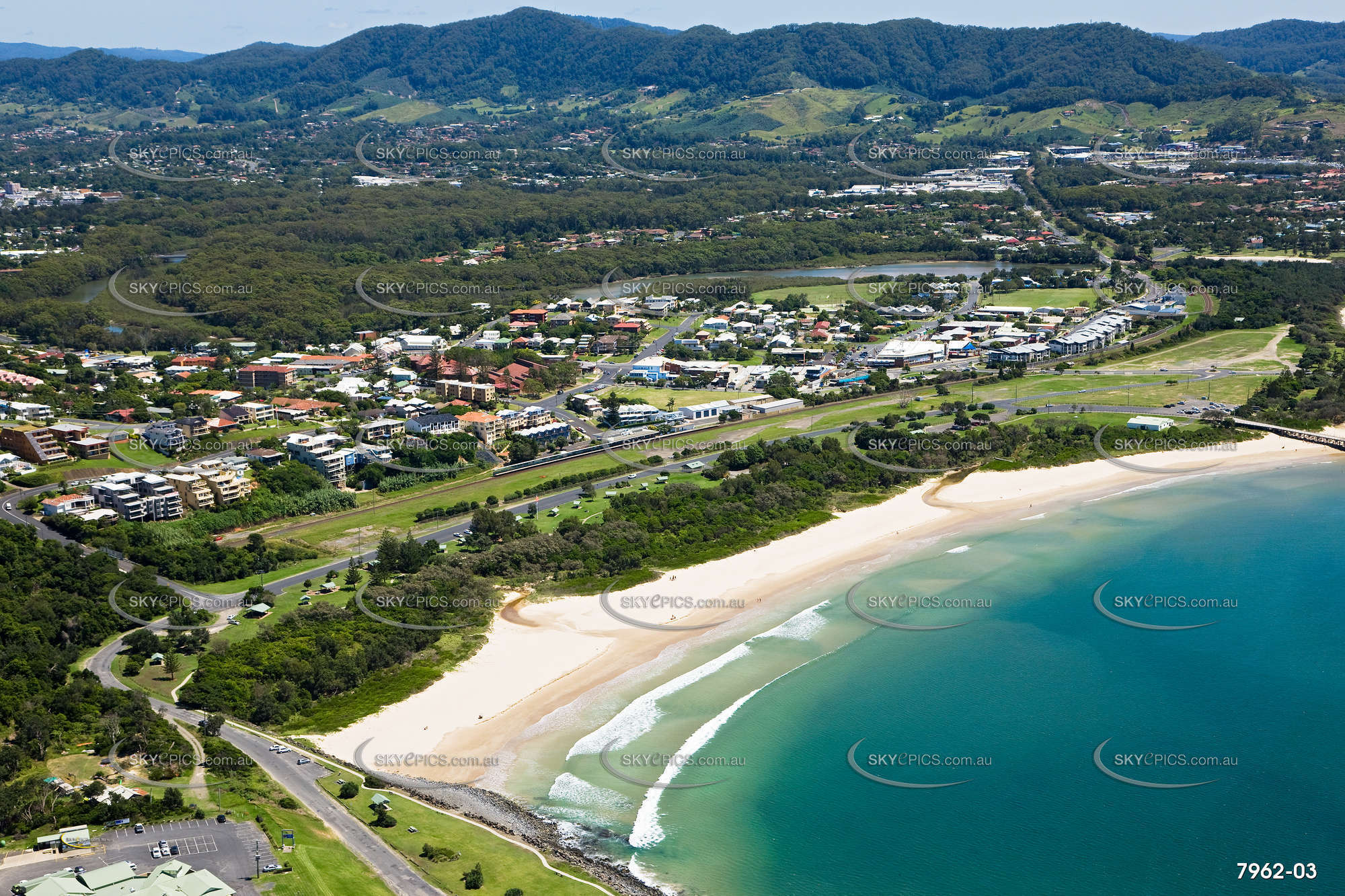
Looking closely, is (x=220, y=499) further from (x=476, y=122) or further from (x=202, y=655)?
(x=476, y=122)

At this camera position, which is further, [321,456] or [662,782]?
[321,456]

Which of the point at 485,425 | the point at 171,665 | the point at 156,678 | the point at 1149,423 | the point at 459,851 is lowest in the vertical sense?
the point at 459,851

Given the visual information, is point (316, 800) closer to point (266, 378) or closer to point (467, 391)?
point (467, 391)

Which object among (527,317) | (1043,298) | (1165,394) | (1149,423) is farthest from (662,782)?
(1043,298)

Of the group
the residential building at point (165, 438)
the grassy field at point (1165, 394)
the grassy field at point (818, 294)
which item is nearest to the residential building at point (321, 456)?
the residential building at point (165, 438)

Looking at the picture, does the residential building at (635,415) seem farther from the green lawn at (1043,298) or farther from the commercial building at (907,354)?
the green lawn at (1043,298)
